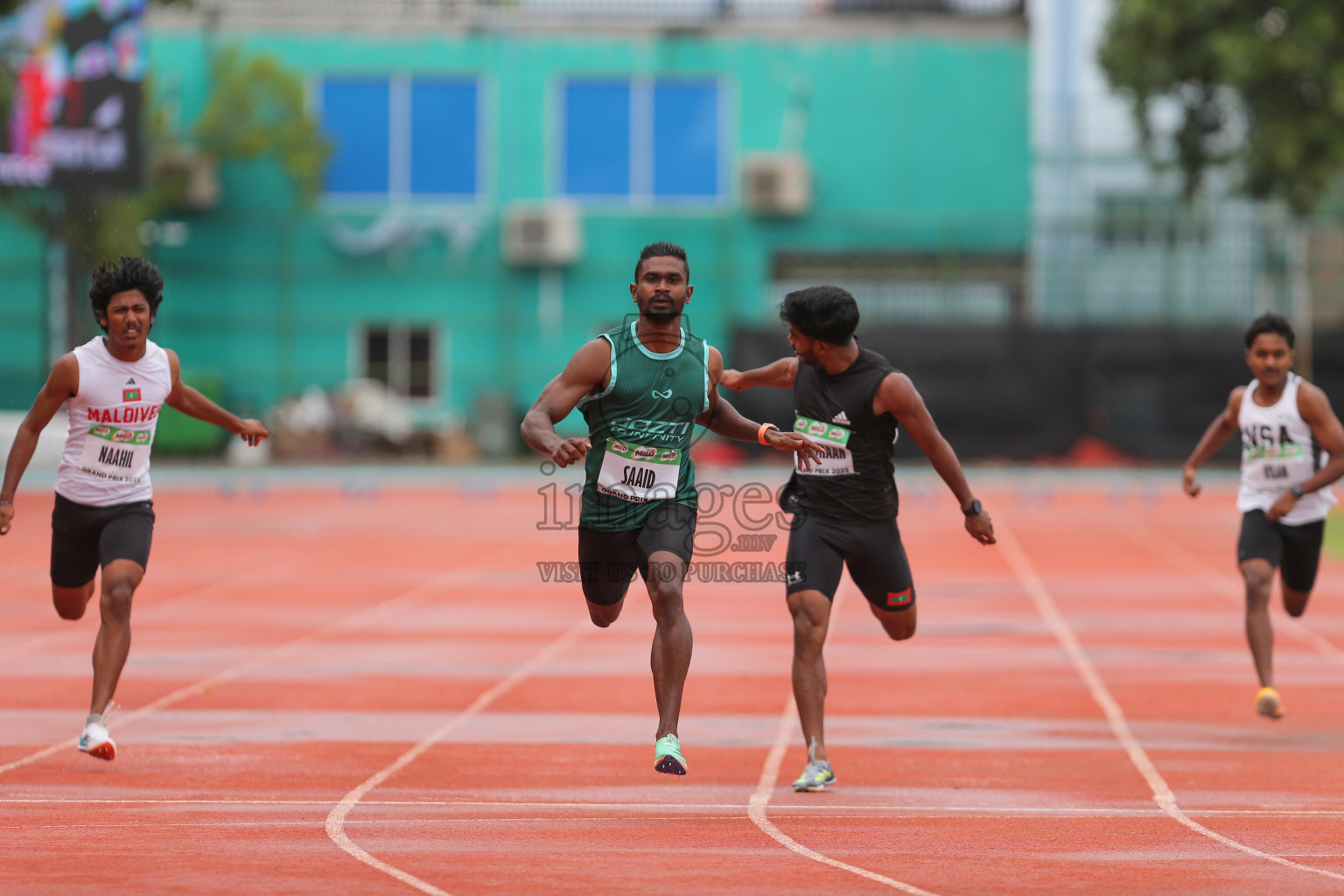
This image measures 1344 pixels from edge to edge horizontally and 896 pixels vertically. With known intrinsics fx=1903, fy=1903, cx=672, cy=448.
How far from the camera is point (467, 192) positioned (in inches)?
1507

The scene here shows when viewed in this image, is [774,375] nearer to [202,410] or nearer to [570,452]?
[570,452]

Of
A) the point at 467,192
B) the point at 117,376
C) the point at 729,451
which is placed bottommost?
the point at 729,451

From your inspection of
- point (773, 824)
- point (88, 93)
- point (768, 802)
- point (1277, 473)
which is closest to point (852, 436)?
point (768, 802)

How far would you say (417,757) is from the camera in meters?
8.92

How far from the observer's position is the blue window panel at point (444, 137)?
38.1 metres

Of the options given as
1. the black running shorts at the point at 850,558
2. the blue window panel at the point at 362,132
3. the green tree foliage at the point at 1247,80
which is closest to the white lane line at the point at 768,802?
the black running shorts at the point at 850,558

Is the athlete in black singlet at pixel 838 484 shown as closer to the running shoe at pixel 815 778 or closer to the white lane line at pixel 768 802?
the running shoe at pixel 815 778

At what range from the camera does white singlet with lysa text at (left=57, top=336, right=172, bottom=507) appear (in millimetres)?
8500

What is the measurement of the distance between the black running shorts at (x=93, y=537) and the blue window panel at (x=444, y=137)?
2994 centimetres

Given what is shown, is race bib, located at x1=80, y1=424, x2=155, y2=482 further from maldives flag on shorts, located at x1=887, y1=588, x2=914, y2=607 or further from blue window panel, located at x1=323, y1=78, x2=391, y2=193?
blue window panel, located at x1=323, y1=78, x2=391, y2=193

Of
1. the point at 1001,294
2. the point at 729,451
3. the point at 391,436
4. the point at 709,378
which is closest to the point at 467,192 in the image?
the point at 391,436

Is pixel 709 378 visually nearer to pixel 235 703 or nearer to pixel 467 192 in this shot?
pixel 235 703

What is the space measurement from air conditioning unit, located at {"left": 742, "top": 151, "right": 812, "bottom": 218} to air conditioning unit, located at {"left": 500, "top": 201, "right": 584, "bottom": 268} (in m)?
3.61

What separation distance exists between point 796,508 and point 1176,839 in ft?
7.47
